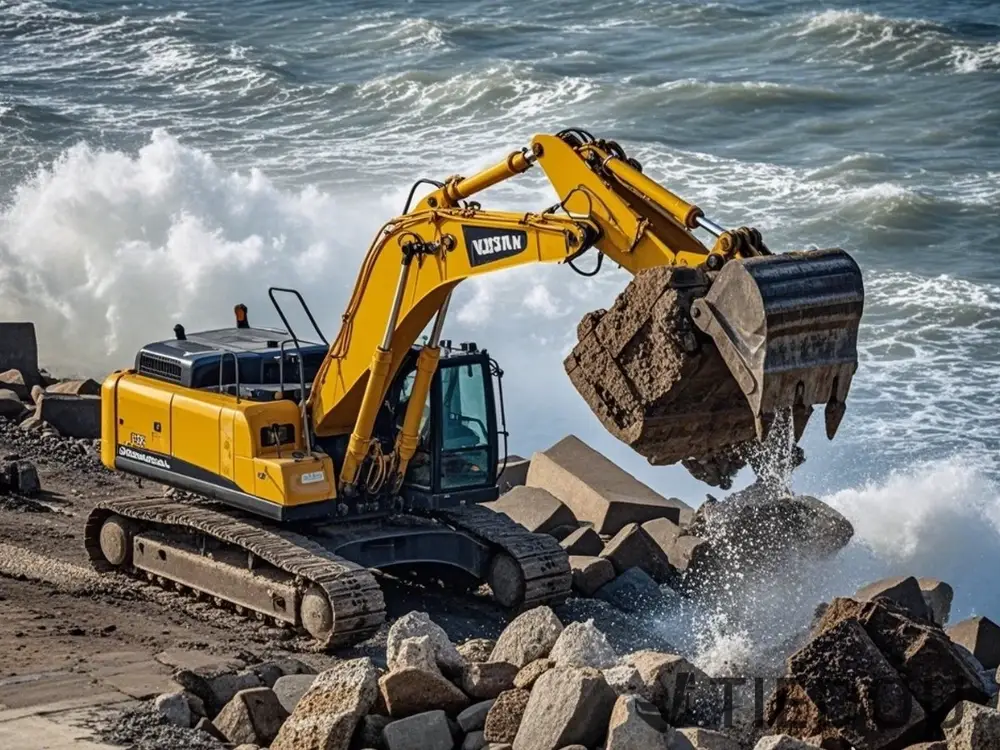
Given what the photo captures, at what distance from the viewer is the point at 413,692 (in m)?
9.05

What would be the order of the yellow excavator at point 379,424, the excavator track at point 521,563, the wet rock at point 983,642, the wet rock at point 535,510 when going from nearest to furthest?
1. the yellow excavator at point 379,424
2. the wet rock at point 983,642
3. the excavator track at point 521,563
4. the wet rock at point 535,510

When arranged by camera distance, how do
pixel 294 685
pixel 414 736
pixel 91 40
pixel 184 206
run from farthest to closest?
pixel 91 40 → pixel 184 206 → pixel 294 685 → pixel 414 736

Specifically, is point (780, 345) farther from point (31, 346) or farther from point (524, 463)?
point (31, 346)

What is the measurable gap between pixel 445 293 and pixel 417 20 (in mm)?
24510

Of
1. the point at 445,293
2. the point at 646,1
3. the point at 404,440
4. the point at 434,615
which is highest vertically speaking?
the point at 646,1

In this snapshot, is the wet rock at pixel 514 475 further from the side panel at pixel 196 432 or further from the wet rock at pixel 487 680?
the wet rock at pixel 487 680

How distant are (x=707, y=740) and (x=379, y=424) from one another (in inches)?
184

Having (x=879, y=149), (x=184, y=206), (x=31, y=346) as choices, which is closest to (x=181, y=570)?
(x=31, y=346)

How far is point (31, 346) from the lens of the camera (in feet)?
63.3

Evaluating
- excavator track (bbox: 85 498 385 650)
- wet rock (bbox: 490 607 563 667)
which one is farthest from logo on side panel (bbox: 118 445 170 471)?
wet rock (bbox: 490 607 563 667)

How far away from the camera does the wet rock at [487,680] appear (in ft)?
30.5

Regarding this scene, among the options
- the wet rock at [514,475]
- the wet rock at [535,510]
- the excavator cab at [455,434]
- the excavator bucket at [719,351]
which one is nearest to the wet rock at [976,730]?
the excavator bucket at [719,351]

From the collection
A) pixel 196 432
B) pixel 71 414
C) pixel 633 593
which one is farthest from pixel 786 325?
pixel 71 414

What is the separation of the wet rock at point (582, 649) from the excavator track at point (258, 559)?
243cm
